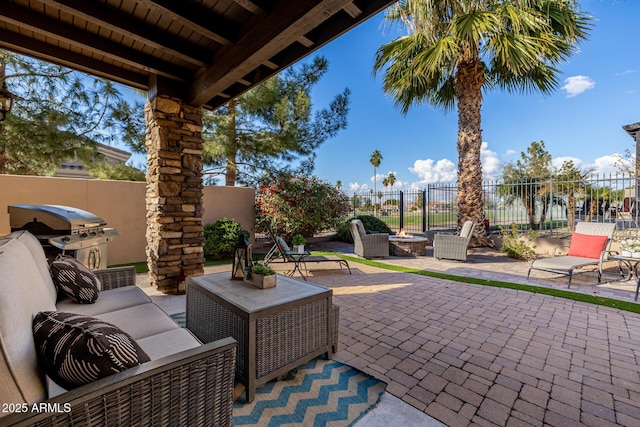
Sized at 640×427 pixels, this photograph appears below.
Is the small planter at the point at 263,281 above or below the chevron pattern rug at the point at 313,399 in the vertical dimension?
above

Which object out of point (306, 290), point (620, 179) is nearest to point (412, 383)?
point (306, 290)

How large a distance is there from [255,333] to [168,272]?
2.66m

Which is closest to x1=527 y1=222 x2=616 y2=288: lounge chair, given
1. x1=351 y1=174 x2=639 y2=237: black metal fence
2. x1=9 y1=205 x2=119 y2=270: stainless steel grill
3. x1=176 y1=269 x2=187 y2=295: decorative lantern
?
x1=351 y1=174 x2=639 y2=237: black metal fence

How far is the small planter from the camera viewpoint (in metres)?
2.25

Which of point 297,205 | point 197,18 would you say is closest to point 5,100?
point 197,18

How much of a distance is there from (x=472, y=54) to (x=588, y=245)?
4780mm

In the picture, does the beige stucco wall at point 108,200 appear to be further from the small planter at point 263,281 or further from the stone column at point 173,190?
the small planter at point 263,281

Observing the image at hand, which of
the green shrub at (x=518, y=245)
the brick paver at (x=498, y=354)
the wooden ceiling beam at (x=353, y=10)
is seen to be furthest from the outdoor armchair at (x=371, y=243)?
the wooden ceiling beam at (x=353, y=10)

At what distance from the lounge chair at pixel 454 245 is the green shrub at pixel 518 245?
1.21 m

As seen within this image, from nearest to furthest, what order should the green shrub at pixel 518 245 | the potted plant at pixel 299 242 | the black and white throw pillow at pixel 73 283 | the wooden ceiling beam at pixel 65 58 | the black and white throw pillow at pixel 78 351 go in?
the black and white throw pillow at pixel 78 351 → the black and white throw pillow at pixel 73 283 → the wooden ceiling beam at pixel 65 58 → the potted plant at pixel 299 242 → the green shrub at pixel 518 245

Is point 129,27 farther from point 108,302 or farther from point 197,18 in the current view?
point 108,302

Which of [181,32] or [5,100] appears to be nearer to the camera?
[181,32]

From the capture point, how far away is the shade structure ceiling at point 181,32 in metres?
2.26

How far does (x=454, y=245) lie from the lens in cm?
620
